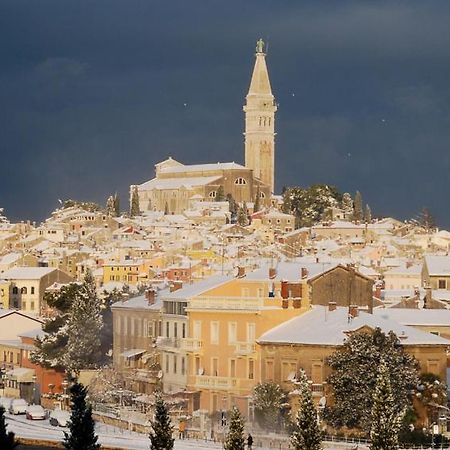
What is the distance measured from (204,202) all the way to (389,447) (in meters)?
147

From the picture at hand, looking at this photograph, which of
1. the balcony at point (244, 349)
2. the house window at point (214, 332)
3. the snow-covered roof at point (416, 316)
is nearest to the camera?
the balcony at point (244, 349)

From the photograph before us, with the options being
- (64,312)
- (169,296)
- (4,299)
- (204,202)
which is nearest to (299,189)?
(204,202)

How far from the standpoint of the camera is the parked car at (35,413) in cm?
6028

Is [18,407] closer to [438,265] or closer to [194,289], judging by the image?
[194,289]

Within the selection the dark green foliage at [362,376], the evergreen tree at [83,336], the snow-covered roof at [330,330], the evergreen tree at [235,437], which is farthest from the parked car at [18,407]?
the evergreen tree at [235,437]

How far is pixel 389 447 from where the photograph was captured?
41938 millimetres

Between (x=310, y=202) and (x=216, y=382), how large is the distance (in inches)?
5108

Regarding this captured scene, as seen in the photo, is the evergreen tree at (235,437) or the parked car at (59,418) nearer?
the evergreen tree at (235,437)

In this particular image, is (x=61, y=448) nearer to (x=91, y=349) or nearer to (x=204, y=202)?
(x=91, y=349)

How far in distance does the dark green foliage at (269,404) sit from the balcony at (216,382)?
269 centimetres

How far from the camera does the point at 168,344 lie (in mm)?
61156

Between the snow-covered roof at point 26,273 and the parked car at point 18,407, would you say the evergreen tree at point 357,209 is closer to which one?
the snow-covered roof at point 26,273

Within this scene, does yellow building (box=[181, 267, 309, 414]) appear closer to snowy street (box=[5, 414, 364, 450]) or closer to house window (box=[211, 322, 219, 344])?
house window (box=[211, 322, 219, 344])

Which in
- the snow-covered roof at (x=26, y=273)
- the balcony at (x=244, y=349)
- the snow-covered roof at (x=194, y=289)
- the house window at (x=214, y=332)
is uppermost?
the snow-covered roof at (x=26, y=273)
